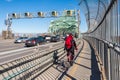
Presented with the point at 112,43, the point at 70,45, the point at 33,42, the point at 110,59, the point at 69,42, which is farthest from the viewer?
the point at 33,42

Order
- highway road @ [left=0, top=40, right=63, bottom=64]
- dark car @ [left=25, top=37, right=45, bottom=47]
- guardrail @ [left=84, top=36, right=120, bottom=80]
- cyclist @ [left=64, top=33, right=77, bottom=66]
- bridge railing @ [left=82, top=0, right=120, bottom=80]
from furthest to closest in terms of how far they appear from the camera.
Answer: dark car @ [left=25, top=37, right=45, bottom=47] → cyclist @ [left=64, top=33, right=77, bottom=66] → highway road @ [left=0, top=40, right=63, bottom=64] → guardrail @ [left=84, top=36, right=120, bottom=80] → bridge railing @ [left=82, top=0, right=120, bottom=80]

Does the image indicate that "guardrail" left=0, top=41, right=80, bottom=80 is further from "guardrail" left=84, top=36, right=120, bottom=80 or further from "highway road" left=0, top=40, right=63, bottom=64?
"guardrail" left=84, top=36, right=120, bottom=80

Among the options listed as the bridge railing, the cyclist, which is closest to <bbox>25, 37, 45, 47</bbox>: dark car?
the cyclist

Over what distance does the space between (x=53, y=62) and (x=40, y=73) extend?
3.68 meters

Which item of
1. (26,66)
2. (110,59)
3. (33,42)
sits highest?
(110,59)

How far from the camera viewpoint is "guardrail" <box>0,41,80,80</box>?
768 centimetres

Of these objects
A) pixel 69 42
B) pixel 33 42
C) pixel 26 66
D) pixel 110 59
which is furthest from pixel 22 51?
pixel 33 42

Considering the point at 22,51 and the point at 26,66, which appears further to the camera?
the point at 22,51

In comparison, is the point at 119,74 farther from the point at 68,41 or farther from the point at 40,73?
the point at 68,41

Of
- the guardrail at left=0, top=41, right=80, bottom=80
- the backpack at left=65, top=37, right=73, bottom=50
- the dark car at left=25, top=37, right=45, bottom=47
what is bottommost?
the dark car at left=25, top=37, right=45, bottom=47

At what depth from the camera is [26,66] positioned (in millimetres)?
9961

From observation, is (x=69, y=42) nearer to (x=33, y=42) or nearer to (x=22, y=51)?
(x=22, y=51)

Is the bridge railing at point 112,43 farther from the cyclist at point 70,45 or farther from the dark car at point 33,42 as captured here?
the dark car at point 33,42

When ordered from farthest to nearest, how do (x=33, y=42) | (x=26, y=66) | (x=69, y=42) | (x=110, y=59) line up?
1. (x=33, y=42)
2. (x=69, y=42)
3. (x=26, y=66)
4. (x=110, y=59)
